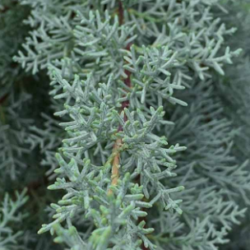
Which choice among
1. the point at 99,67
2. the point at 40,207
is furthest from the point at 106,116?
the point at 40,207

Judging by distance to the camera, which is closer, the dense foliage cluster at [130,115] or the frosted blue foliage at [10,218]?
the dense foliage cluster at [130,115]

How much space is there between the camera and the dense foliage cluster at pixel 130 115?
463mm

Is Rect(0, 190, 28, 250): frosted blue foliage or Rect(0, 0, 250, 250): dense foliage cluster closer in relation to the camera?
Rect(0, 0, 250, 250): dense foliage cluster

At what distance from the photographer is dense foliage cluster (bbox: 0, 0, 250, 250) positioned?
0.46 meters

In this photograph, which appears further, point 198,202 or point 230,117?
point 230,117

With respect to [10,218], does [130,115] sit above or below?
above

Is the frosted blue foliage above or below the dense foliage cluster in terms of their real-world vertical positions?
below

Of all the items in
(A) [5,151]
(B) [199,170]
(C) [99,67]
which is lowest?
(A) [5,151]

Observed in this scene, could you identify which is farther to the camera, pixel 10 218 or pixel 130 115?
pixel 10 218

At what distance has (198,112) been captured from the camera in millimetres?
823

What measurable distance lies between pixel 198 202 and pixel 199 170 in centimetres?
8

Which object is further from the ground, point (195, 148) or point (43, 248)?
point (195, 148)

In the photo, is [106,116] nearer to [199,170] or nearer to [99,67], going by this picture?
[99,67]

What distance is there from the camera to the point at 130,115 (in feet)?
1.52
